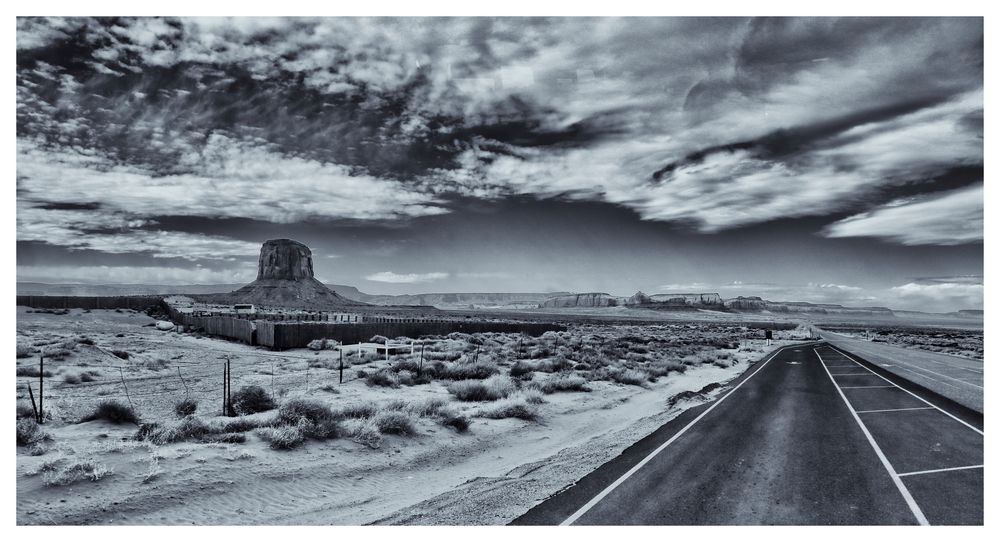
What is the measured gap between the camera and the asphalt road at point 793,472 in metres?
8.11

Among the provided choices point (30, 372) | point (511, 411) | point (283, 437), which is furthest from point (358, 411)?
point (30, 372)

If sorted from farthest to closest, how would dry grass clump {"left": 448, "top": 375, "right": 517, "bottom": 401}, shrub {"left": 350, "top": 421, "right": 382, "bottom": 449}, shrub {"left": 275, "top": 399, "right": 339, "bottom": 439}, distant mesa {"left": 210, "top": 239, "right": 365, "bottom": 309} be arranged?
distant mesa {"left": 210, "top": 239, "right": 365, "bottom": 309} → dry grass clump {"left": 448, "top": 375, "right": 517, "bottom": 401} → shrub {"left": 350, "top": 421, "right": 382, "bottom": 449} → shrub {"left": 275, "top": 399, "right": 339, "bottom": 439}

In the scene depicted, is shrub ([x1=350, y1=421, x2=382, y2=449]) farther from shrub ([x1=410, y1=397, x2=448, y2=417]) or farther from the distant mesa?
the distant mesa

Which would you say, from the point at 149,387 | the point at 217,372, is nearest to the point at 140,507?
the point at 149,387

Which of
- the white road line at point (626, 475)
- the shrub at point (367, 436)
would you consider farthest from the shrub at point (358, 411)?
the white road line at point (626, 475)

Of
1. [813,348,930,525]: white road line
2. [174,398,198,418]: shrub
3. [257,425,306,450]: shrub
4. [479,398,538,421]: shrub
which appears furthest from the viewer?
[479,398,538,421]: shrub

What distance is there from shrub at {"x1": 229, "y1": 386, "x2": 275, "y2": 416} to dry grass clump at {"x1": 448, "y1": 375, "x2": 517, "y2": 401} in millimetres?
6593

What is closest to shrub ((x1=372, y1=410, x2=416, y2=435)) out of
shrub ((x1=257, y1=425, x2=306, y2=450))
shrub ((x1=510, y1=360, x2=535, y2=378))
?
shrub ((x1=257, y1=425, x2=306, y2=450))

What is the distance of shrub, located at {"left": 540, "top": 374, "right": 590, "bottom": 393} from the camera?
68.9ft

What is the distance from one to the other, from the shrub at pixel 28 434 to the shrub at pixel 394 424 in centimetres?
671

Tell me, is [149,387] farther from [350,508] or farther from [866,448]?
[866,448]

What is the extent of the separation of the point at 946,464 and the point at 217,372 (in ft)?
88.8

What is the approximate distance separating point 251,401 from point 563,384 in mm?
12343

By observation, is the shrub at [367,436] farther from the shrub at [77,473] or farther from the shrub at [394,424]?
the shrub at [77,473]
